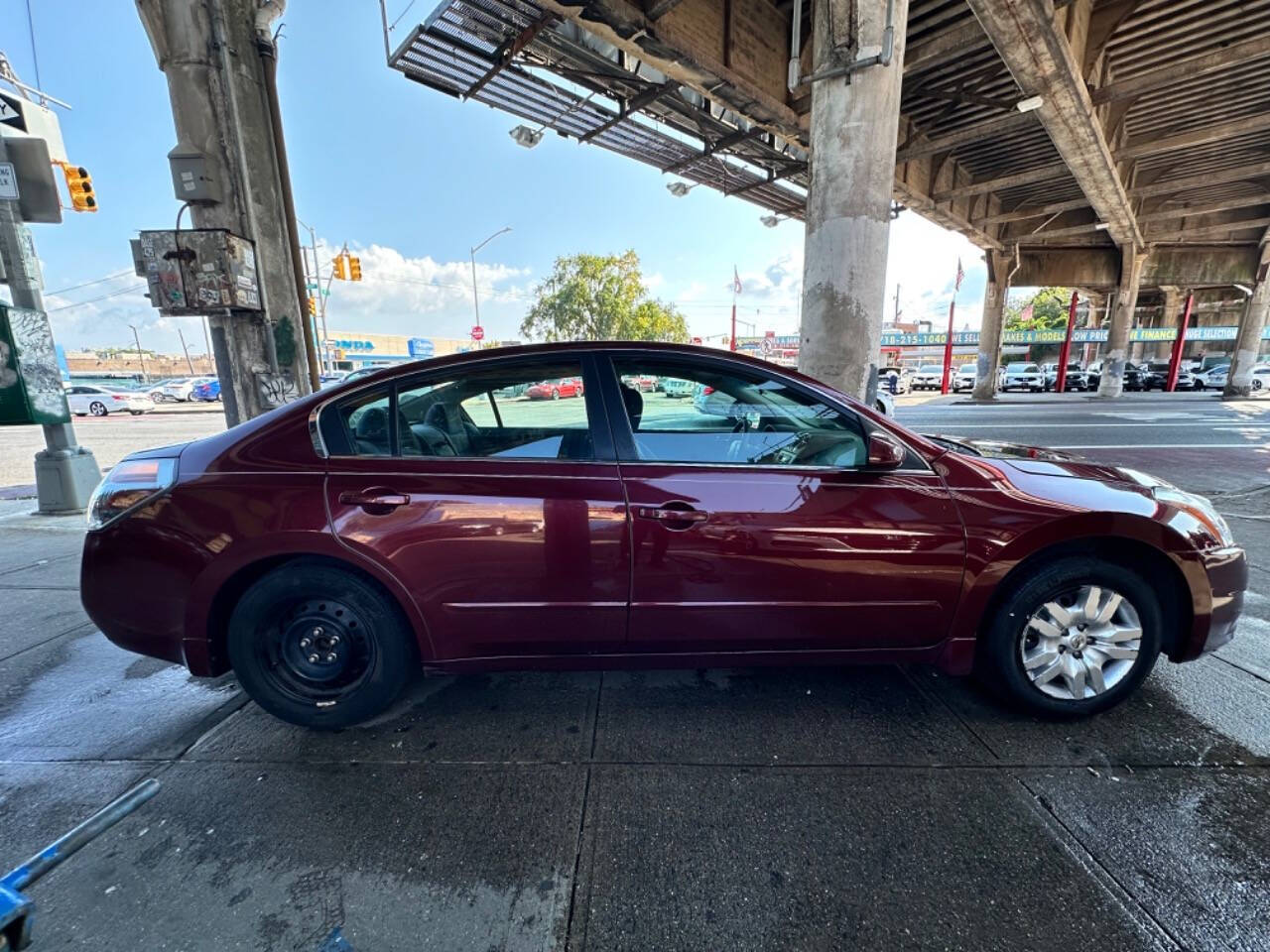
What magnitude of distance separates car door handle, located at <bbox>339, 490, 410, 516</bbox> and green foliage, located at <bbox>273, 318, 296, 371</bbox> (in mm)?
3685

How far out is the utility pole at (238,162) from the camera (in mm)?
4527

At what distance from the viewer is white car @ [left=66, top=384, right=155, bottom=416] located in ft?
74.7

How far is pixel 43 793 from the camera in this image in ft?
6.86

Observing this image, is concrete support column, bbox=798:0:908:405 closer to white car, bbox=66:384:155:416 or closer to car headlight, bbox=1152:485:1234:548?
car headlight, bbox=1152:485:1234:548

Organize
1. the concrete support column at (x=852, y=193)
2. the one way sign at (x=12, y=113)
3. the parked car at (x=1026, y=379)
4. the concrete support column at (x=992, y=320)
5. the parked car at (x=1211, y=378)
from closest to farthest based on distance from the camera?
the concrete support column at (x=852, y=193), the one way sign at (x=12, y=113), the concrete support column at (x=992, y=320), the parked car at (x=1026, y=379), the parked car at (x=1211, y=378)

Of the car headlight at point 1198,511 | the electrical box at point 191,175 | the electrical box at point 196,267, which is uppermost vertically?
the electrical box at point 191,175

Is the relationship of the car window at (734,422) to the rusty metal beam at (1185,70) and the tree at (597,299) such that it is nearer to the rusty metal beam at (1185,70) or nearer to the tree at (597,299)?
the rusty metal beam at (1185,70)

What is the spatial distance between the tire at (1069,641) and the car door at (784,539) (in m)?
0.29

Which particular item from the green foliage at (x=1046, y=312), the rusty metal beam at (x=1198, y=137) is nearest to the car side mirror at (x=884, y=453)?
the rusty metal beam at (x=1198, y=137)

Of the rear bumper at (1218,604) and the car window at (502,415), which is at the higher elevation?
the car window at (502,415)

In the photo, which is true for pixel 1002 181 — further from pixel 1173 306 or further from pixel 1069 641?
pixel 1173 306

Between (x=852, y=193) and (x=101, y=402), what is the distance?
29786 millimetres

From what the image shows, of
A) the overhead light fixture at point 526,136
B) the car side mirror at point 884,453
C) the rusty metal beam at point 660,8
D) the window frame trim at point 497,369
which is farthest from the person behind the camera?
the overhead light fixture at point 526,136

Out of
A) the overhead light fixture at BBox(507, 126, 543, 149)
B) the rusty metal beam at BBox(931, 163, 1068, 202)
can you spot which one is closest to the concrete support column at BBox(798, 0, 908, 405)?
the overhead light fixture at BBox(507, 126, 543, 149)
